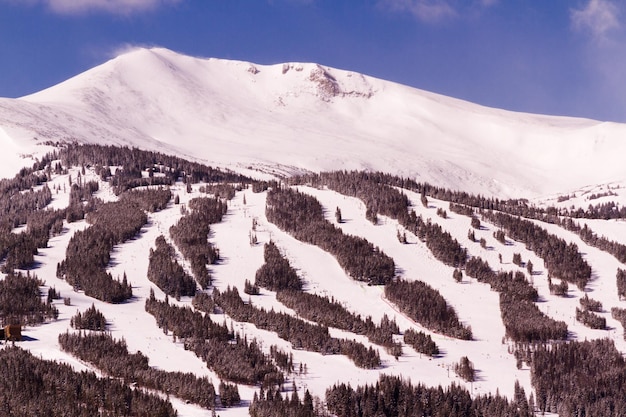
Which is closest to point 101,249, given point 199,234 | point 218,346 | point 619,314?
point 199,234

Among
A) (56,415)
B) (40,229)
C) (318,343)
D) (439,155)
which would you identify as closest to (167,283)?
(318,343)

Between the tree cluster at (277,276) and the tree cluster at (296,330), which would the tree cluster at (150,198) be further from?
the tree cluster at (296,330)

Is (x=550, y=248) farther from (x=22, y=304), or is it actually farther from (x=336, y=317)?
(x=22, y=304)

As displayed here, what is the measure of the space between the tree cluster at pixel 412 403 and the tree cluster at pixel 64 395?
6.69 m

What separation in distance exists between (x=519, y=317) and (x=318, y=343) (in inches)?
509

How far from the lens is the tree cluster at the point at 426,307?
38.6 m

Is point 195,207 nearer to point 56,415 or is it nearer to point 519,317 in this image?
point 519,317

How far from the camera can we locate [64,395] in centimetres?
2375

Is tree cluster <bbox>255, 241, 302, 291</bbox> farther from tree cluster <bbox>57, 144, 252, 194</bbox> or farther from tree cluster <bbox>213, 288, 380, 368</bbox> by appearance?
tree cluster <bbox>57, 144, 252, 194</bbox>

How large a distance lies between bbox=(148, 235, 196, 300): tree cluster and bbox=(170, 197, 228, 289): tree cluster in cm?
106

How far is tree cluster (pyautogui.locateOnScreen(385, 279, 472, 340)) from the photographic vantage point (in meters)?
38.6

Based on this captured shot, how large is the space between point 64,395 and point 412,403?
13049 millimetres

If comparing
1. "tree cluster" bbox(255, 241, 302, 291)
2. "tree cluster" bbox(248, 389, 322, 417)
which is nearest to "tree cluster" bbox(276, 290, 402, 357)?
"tree cluster" bbox(255, 241, 302, 291)

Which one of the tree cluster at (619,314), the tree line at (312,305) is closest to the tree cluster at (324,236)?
the tree line at (312,305)
